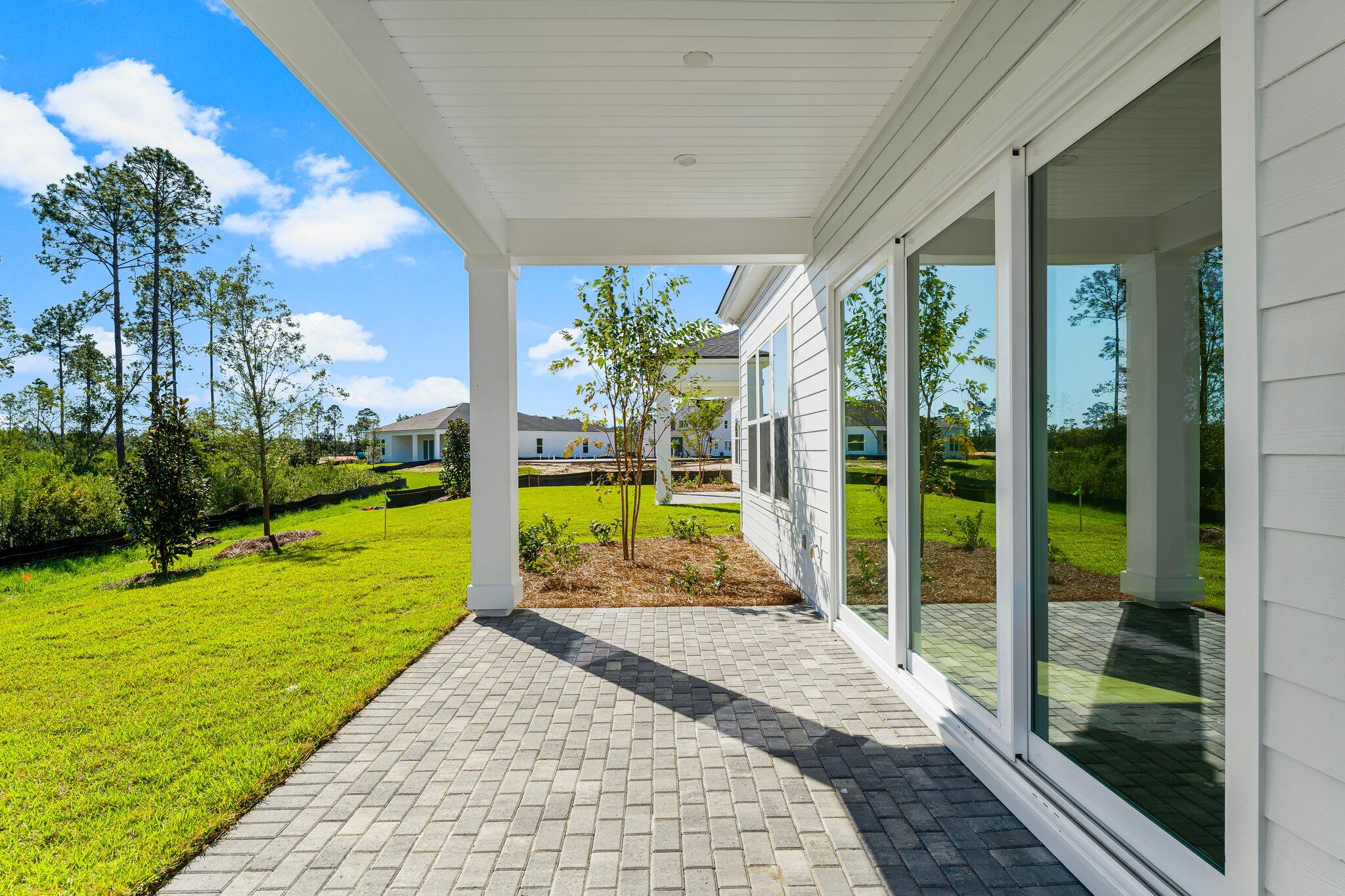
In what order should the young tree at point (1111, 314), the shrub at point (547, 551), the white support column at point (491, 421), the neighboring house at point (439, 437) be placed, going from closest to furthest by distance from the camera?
1. the young tree at point (1111, 314)
2. the white support column at point (491, 421)
3. the shrub at point (547, 551)
4. the neighboring house at point (439, 437)

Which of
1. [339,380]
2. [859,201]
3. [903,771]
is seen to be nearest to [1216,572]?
[903,771]

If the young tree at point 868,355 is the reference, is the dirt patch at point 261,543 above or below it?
below

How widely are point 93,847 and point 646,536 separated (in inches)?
323

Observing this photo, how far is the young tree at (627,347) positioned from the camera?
7312 millimetres

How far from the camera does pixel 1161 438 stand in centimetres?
182

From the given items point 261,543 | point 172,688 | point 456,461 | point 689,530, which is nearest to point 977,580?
point 172,688

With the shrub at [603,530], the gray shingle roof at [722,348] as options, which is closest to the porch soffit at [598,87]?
the shrub at [603,530]

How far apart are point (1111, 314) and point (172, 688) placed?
5.16 meters

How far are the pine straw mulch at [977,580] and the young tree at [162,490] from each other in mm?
8681

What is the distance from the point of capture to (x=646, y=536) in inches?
407

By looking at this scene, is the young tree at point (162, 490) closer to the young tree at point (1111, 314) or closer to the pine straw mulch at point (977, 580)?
the pine straw mulch at point (977, 580)

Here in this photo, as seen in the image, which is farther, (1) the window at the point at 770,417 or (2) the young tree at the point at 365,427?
(2) the young tree at the point at 365,427

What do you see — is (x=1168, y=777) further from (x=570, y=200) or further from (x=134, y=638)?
(x=134, y=638)

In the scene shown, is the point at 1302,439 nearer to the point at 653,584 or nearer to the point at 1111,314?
the point at 1111,314
